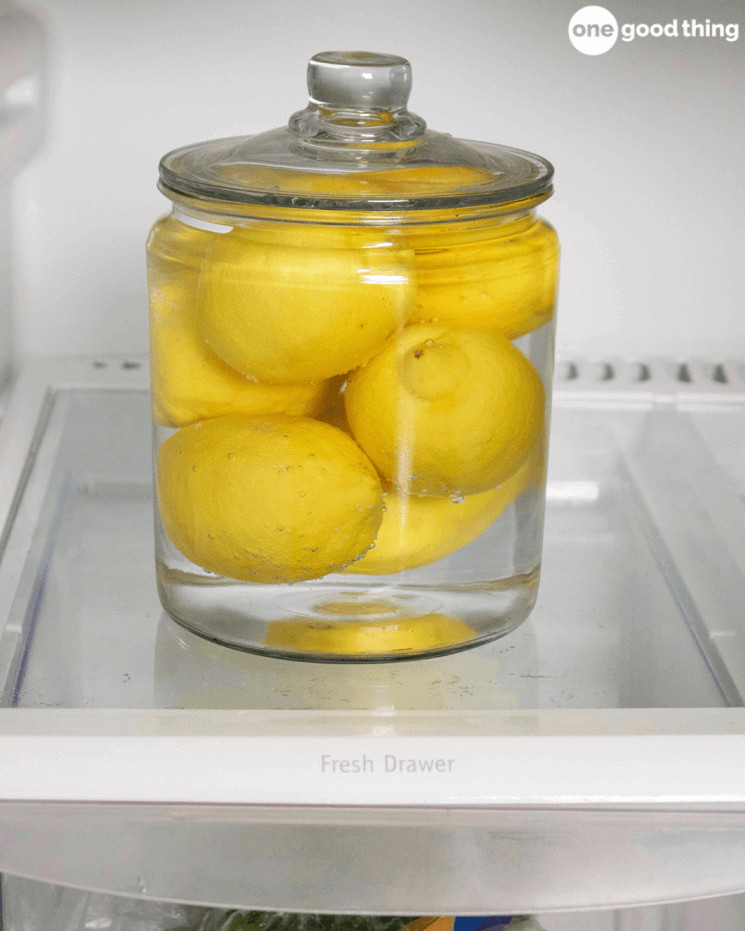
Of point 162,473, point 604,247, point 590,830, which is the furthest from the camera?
point 604,247

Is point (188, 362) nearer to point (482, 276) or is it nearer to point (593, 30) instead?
point (482, 276)

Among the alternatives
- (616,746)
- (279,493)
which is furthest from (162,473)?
(616,746)

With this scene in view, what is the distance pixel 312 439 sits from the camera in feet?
1.57

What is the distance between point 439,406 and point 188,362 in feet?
0.40

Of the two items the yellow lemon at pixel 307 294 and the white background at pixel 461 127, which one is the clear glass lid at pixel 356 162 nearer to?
the yellow lemon at pixel 307 294

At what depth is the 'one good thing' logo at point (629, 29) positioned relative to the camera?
0.76 m

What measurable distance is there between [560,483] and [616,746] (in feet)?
1.02

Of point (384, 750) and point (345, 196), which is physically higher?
point (345, 196)

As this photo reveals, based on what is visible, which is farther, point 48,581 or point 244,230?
point 48,581

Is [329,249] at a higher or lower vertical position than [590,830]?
higher

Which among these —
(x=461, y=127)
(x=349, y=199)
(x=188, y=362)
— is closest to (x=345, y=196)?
Result: (x=349, y=199)

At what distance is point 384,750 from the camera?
0.43 m

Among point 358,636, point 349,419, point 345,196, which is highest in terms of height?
point 345,196

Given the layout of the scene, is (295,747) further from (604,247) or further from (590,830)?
(604,247)
